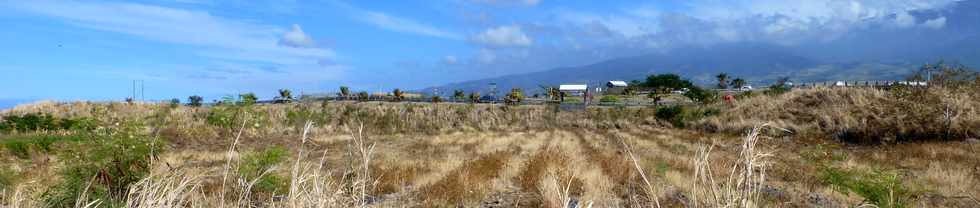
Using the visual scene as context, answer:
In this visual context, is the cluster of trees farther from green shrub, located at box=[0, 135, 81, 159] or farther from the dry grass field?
green shrub, located at box=[0, 135, 81, 159]

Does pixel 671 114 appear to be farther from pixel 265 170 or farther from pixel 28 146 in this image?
pixel 265 170

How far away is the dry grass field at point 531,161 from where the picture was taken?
4293 mm

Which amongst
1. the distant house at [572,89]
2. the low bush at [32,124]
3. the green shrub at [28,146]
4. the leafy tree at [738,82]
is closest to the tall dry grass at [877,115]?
the green shrub at [28,146]

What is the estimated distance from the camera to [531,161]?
40.6 ft

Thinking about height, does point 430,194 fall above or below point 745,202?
below

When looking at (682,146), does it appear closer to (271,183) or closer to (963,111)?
(963,111)

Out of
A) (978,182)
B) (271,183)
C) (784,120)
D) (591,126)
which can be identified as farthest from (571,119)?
(271,183)

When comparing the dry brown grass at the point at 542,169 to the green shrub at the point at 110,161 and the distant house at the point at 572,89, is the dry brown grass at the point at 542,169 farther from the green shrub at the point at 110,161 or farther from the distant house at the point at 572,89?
the distant house at the point at 572,89

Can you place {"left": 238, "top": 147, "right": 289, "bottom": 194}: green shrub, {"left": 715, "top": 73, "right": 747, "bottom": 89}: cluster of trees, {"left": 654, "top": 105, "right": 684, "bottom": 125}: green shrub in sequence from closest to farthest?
1. {"left": 238, "top": 147, "right": 289, "bottom": 194}: green shrub
2. {"left": 654, "top": 105, "right": 684, "bottom": 125}: green shrub
3. {"left": 715, "top": 73, "right": 747, "bottom": 89}: cluster of trees

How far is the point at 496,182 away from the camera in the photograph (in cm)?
991

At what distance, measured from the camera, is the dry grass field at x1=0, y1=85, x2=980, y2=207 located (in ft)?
14.1

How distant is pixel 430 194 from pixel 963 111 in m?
19.0

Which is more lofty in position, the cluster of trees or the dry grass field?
the cluster of trees

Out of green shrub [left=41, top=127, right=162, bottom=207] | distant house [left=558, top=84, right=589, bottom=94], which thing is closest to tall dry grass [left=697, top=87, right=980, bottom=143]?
green shrub [left=41, top=127, right=162, bottom=207]
